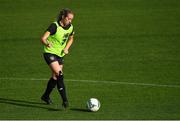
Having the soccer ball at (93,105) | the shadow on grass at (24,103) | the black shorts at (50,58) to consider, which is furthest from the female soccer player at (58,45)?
the soccer ball at (93,105)

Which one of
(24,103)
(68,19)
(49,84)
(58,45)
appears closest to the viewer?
(68,19)

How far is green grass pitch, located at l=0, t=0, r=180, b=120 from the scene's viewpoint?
1491 centimetres

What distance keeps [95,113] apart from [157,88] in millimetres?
3124

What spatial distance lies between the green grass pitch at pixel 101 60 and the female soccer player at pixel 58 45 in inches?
25.9

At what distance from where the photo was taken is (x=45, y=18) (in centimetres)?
2914

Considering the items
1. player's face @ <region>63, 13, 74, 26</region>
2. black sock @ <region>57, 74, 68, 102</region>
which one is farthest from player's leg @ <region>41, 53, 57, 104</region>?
player's face @ <region>63, 13, 74, 26</region>

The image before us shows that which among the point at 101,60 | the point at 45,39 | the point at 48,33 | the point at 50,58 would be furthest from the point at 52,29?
the point at 101,60

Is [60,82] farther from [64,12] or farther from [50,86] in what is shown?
[64,12]

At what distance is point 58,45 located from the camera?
15.0m

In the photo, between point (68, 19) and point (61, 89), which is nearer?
point (68, 19)

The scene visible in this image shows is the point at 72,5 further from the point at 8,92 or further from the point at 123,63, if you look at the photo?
the point at 8,92

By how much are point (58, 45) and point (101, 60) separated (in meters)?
6.12

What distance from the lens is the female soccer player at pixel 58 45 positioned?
14.6m

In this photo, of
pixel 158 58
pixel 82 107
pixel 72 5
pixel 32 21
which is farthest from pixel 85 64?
pixel 72 5
